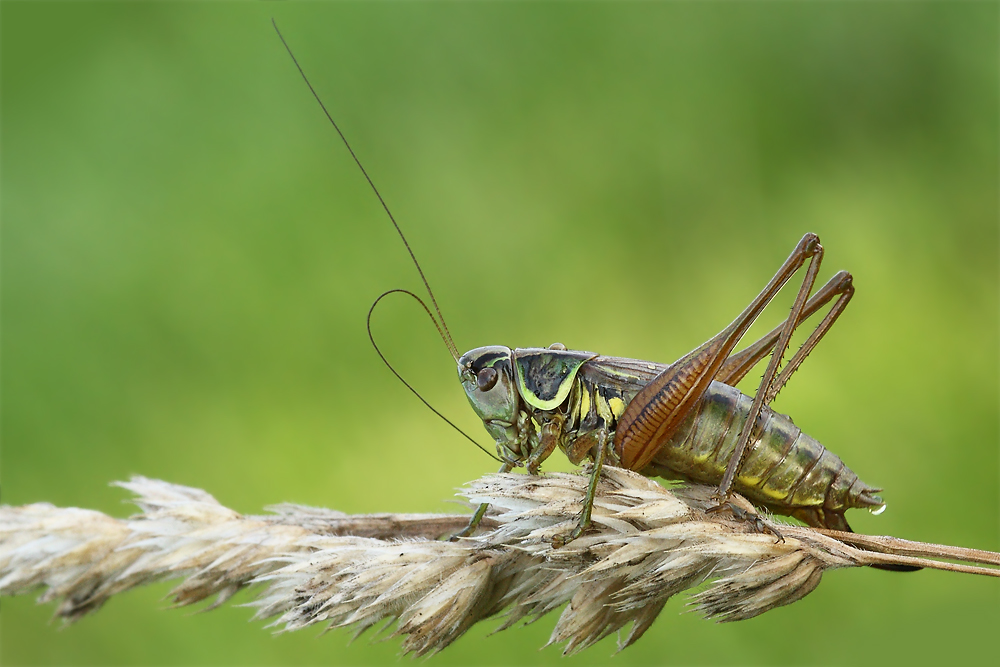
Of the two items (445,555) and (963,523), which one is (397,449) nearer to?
(445,555)

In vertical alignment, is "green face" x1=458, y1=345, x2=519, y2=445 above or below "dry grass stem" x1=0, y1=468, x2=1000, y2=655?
above

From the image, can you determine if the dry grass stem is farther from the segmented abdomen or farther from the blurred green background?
the blurred green background

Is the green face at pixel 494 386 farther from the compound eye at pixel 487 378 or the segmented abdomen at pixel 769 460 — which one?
the segmented abdomen at pixel 769 460

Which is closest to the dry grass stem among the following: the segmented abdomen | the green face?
the segmented abdomen

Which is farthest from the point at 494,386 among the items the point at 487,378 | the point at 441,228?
the point at 441,228

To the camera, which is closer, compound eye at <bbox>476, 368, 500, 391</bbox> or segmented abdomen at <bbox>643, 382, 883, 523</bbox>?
segmented abdomen at <bbox>643, 382, 883, 523</bbox>

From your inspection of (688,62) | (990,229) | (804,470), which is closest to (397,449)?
(804,470)

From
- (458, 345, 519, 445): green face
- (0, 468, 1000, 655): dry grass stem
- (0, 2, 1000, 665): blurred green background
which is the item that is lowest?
(0, 468, 1000, 655): dry grass stem
